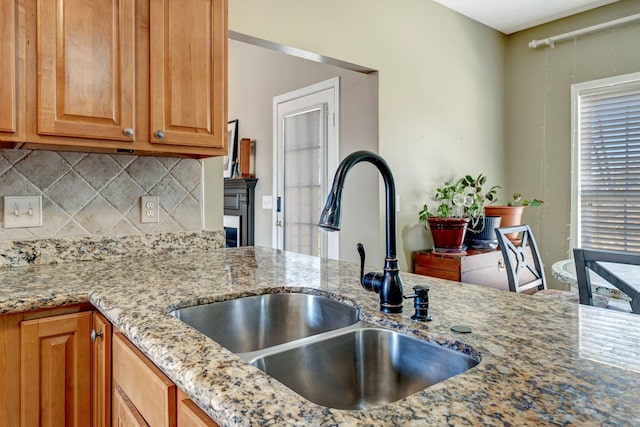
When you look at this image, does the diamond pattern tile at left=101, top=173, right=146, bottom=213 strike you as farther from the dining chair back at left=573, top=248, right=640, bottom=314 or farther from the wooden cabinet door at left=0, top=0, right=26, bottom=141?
the dining chair back at left=573, top=248, right=640, bottom=314

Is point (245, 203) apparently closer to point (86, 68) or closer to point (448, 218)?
point (448, 218)

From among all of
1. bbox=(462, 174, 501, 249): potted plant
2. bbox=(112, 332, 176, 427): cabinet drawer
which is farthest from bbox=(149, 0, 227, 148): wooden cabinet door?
bbox=(462, 174, 501, 249): potted plant

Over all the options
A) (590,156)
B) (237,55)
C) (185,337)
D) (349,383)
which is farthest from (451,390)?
(237,55)

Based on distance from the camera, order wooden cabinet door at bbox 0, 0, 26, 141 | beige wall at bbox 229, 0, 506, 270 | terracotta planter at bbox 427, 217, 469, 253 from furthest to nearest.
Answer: terracotta planter at bbox 427, 217, 469, 253
beige wall at bbox 229, 0, 506, 270
wooden cabinet door at bbox 0, 0, 26, 141

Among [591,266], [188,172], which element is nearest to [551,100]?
[591,266]

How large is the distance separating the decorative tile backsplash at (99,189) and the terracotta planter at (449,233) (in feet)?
5.85

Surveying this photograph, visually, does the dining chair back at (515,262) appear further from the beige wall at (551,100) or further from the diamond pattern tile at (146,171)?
the diamond pattern tile at (146,171)

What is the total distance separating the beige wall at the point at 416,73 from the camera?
2.53 metres

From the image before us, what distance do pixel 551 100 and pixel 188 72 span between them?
10.9 ft

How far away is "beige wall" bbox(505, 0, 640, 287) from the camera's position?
3342 mm

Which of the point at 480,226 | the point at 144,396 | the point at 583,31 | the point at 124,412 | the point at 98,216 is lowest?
the point at 124,412

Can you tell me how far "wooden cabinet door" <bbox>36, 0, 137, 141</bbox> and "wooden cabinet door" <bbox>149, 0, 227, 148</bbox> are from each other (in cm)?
9

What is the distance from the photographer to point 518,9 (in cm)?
349

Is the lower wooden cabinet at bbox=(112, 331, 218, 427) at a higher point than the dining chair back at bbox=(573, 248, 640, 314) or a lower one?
lower
